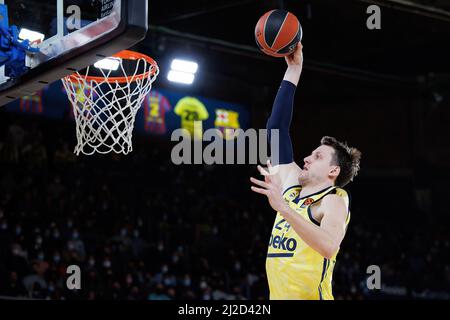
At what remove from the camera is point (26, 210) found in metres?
11.4

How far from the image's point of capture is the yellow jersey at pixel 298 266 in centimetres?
365

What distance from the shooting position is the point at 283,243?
3.72 m

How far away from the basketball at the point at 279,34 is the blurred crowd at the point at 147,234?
6160 millimetres

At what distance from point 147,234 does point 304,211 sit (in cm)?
931

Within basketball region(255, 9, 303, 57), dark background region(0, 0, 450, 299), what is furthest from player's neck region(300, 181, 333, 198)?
dark background region(0, 0, 450, 299)

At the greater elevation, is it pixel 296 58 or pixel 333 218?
pixel 296 58

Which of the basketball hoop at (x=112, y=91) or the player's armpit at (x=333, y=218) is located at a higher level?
the basketball hoop at (x=112, y=91)

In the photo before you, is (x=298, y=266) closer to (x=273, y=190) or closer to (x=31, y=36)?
(x=273, y=190)

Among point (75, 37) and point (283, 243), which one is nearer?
point (283, 243)

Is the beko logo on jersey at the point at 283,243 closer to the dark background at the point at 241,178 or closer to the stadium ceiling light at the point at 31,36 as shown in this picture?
the stadium ceiling light at the point at 31,36

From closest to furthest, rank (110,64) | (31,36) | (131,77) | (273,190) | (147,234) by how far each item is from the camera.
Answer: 1. (273,190)
2. (31,36)
3. (131,77)
4. (110,64)
5. (147,234)

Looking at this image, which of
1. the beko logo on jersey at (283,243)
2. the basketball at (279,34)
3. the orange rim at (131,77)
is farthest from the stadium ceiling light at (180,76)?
the beko logo on jersey at (283,243)

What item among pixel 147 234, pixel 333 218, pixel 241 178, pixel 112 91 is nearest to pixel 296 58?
pixel 333 218

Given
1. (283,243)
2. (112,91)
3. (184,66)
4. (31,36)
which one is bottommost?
(283,243)
